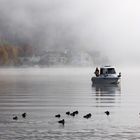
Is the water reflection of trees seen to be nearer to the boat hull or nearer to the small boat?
the boat hull

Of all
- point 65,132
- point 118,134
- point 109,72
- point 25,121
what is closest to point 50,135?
point 65,132

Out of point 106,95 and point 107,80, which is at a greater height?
point 107,80

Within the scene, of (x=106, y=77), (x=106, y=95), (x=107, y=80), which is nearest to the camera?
(x=106, y=95)

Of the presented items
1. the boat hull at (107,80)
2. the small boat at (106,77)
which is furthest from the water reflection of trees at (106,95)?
the small boat at (106,77)

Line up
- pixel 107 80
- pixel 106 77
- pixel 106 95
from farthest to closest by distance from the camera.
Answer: pixel 106 77, pixel 107 80, pixel 106 95

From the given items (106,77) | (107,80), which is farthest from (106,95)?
(106,77)

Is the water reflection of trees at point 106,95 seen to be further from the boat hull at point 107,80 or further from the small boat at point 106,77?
the small boat at point 106,77

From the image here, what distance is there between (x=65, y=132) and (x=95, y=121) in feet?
18.6

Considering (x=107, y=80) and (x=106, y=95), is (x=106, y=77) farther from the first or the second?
(x=106, y=95)

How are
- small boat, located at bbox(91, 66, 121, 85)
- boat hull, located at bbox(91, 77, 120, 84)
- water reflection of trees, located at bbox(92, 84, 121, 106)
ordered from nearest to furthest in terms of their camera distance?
water reflection of trees, located at bbox(92, 84, 121, 106), boat hull, located at bbox(91, 77, 120, 84), small boat, located at bbox(91, 66, 121, 85)

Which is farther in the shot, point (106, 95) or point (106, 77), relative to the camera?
point (106, 77)

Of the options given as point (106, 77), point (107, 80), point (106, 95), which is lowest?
point (106, 95)

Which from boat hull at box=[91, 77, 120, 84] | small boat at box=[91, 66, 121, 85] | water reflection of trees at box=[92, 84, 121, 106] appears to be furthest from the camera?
small boat at box=[91, 66, 121, 85]

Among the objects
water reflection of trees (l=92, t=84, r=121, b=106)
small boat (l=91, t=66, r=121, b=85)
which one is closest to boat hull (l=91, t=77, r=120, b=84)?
small boat (l=91, t=66, r=121, b=85)
